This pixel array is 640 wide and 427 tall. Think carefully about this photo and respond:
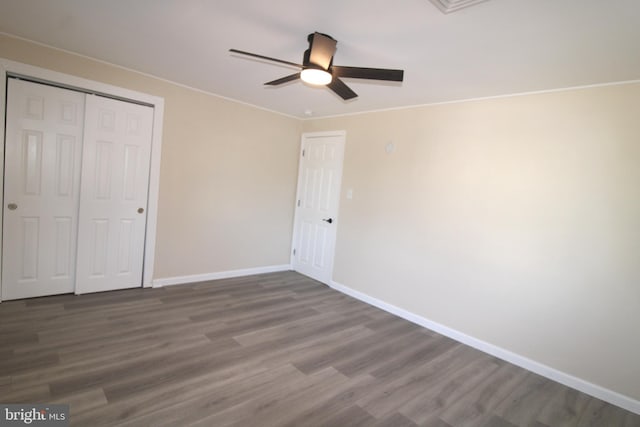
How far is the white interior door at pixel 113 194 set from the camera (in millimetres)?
3463

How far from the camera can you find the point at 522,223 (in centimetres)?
301

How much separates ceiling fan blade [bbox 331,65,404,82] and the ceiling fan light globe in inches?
2.9

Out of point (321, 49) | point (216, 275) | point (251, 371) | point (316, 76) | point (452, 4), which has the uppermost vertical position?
point (452, 4)

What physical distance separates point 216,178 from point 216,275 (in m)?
1.38

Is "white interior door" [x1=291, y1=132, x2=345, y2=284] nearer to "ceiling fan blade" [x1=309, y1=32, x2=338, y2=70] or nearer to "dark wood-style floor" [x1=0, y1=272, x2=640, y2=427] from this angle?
"dark wood-style floor" [x1=0, y1=272, x2=640, y2=427]

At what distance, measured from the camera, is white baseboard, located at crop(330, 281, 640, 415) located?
2.53 m

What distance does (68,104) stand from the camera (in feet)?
10.8

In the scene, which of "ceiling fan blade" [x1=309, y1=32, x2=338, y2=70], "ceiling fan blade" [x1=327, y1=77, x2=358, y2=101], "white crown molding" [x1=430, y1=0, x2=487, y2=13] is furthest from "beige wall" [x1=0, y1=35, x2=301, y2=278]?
"white crown molding" [x1=430, y1=0, x2=487, y2=13]

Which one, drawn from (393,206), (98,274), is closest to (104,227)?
(98,274)

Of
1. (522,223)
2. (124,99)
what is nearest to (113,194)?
(124,99)

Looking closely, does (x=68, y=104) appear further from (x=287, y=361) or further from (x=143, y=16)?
(x=287, y=361)

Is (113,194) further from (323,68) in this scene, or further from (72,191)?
(323,68)

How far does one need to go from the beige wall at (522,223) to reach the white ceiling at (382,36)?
355 millimetres

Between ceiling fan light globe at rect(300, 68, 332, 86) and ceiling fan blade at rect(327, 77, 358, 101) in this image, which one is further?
ceiling fan blade at rect(327, 77, 358, 101)
